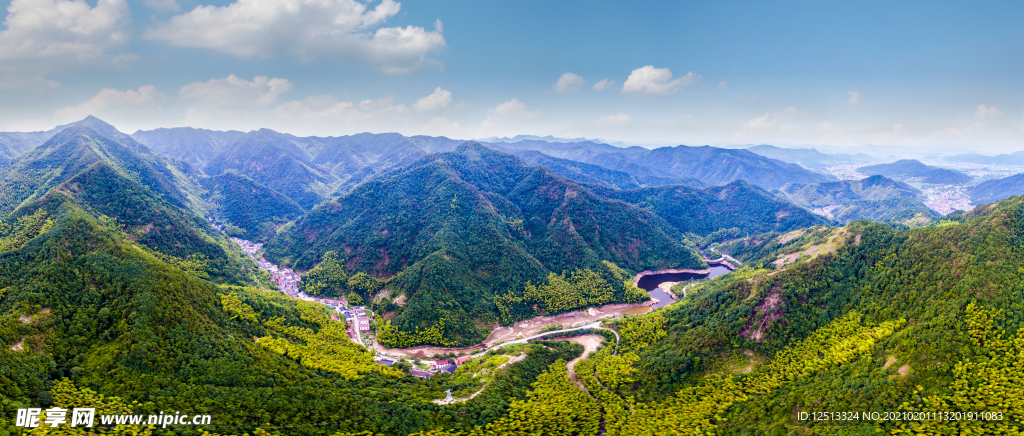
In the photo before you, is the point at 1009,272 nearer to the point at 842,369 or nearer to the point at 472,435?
the point at 842,369

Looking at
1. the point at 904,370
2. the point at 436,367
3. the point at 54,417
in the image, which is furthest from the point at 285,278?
the point at 904,370

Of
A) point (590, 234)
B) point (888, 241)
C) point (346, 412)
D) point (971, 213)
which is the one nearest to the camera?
point (346, 412)

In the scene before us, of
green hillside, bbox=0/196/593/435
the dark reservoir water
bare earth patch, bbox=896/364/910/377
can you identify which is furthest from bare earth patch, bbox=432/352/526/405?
the dark reservoir water

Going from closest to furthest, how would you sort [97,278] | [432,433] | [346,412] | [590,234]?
[432,433] → [346,412] → [97,278] → [590,234]

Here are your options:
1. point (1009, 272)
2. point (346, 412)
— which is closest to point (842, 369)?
point (1009, 272)

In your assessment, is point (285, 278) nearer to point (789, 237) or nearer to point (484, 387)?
point (484, 387)

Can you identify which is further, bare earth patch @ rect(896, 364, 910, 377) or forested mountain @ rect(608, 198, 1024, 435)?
bare earth patch @ rect(896, 364, 910, 377)

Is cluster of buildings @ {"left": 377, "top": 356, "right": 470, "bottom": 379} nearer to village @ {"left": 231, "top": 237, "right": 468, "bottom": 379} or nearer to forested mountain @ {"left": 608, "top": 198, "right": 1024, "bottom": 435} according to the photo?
village @ {"left": 231, "top": 237, "right": 468, "bottom": 379}

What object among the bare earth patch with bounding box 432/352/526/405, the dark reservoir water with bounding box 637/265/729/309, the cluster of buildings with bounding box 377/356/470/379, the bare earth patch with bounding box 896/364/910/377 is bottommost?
the cluster of buildings with bounding box 377/356/470/379
